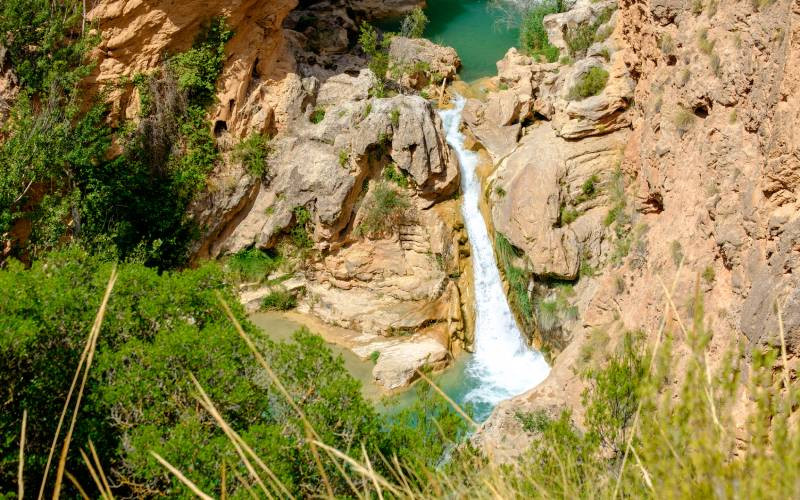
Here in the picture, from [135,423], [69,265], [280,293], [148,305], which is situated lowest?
[280,293]

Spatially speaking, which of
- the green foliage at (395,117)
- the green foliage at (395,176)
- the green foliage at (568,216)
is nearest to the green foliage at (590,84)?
the green foliage at (568,216)

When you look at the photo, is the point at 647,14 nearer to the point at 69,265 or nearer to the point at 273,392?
the point at 273,392

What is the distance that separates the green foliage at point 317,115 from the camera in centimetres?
1969

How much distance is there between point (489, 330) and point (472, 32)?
1532cm

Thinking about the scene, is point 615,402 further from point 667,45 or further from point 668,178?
point 667,45

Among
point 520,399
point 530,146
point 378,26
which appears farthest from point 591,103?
point 378,26

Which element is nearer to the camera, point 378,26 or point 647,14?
point 647,14

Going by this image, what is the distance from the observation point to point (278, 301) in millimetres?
18156

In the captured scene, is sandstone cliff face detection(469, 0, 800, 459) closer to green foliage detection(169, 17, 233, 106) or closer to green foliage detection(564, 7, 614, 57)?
green foliage detection(564, 7, 614, 57)

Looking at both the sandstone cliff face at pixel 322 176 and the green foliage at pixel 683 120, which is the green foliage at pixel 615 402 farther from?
the sandstone cliff face at pixel 322 176

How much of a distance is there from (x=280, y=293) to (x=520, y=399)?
27.4 feet

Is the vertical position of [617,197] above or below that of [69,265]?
below

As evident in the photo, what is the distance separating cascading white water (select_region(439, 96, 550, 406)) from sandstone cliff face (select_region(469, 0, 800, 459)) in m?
1.16

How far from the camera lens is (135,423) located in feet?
25.5
